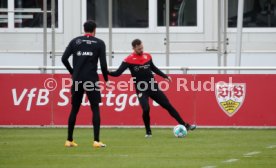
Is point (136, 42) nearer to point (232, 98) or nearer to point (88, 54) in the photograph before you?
point (88, 54)

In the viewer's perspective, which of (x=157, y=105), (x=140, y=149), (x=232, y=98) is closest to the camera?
(x=140, y=149)

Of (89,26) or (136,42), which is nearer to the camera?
(89,26)

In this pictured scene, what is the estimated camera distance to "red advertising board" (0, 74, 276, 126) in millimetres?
22125

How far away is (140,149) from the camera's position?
16.8m

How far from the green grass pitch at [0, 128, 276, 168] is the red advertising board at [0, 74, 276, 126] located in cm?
71

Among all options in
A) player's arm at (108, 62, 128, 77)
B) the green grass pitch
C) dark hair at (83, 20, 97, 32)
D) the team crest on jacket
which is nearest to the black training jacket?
dark hair at (83, 20, 97, 32)

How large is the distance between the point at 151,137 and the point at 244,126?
3356mm

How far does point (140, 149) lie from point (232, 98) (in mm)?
5753

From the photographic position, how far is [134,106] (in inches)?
880

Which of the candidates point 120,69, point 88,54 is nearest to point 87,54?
point 88,54

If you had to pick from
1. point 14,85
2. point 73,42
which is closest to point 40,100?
point 14,85

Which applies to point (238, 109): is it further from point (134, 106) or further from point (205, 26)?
point (205, 26)

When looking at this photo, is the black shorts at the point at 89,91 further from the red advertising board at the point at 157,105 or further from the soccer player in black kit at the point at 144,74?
the red advertising board at the point at 157,105

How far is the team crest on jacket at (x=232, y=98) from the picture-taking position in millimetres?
22125
